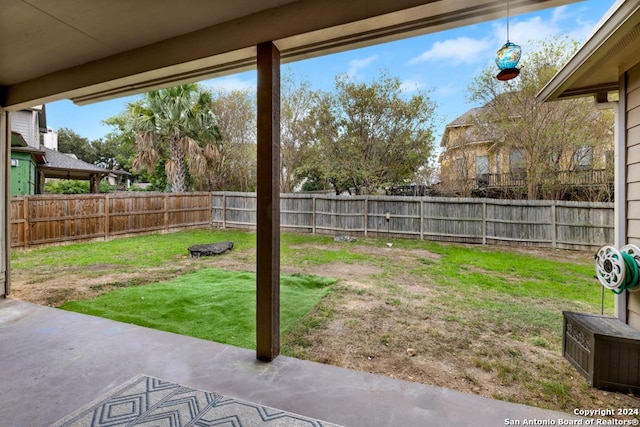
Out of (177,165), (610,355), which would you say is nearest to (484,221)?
(610,355)

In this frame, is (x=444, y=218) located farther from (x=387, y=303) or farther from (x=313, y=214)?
(x=387, y=303)

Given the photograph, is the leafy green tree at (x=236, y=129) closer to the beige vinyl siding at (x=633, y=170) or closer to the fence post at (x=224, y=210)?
the fence post at (x=224, y=210)

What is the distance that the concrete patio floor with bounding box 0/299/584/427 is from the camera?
62.6 inches

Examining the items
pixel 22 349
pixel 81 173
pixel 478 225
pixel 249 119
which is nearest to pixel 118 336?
pixel 22 349

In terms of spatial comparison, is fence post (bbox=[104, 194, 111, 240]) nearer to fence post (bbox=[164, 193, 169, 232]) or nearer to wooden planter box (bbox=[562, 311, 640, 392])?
fence post (bbox=[164, 193, 169, 232])

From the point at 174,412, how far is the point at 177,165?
34.0ft

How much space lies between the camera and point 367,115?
31.4ft

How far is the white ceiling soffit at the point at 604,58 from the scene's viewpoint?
169 cm

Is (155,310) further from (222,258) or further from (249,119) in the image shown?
(249,119)

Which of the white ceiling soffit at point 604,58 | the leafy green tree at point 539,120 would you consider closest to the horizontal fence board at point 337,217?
the leafy green tree at point 539,120

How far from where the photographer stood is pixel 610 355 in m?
1.90

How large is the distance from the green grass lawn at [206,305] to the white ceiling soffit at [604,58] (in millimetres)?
3119

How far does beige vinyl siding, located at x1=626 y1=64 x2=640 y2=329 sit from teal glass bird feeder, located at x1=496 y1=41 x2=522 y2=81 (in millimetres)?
999

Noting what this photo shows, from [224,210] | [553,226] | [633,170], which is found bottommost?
[553,226]
